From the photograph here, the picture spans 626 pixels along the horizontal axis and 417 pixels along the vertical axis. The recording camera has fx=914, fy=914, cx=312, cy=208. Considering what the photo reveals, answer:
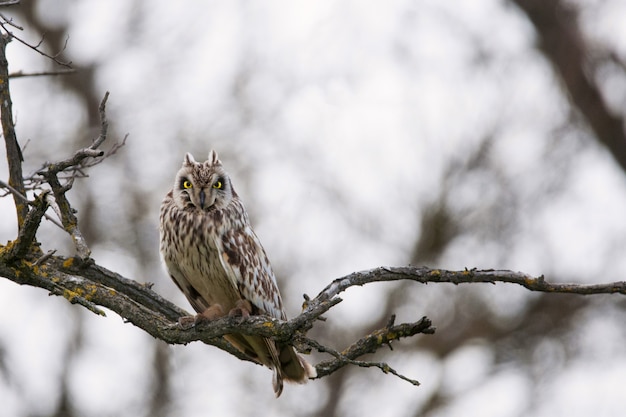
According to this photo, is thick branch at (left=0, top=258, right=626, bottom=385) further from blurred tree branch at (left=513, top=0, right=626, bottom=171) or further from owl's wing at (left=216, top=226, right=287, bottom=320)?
blurred tree branch at (left=513, top=0, right=626, bottom=171)

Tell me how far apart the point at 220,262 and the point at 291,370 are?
0.94m

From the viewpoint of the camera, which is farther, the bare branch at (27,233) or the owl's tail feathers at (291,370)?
the owl's tail feathers at (291,370)

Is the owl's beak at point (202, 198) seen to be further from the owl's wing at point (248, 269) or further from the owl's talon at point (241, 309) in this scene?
the owl's talon at point (241, 309)

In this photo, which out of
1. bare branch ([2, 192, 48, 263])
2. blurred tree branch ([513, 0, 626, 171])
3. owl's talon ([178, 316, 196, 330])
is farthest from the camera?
blurred tree branch ([513, 0, 626, 171])

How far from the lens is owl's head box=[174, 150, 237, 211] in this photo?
7016 millimetres

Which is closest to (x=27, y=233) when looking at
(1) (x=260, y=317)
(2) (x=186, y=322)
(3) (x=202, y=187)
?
(2) (x=186, y=322)

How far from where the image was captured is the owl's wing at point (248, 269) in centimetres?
669

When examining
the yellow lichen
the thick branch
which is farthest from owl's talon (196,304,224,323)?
the yellow lichen

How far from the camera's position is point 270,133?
17047 mm

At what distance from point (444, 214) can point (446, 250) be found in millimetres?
642

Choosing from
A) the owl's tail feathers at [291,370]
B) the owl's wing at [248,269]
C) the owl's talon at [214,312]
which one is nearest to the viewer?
the owl's talon at [214,312]

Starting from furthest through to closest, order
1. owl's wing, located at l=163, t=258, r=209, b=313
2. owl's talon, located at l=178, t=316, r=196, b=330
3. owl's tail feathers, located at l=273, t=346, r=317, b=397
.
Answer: owl's wing, located at l=163, t=258, r=209, b=313
owl's tail feathers, located at l=273, t=346, r=317, b=397
owl's talon, located at l=178, t=316, r=196, b=330

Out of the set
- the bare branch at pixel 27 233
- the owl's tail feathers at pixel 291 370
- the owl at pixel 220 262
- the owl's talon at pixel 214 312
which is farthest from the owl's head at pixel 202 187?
the bare branch at pixel 27 233

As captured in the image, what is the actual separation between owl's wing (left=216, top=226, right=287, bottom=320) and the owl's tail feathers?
0.41 meters
